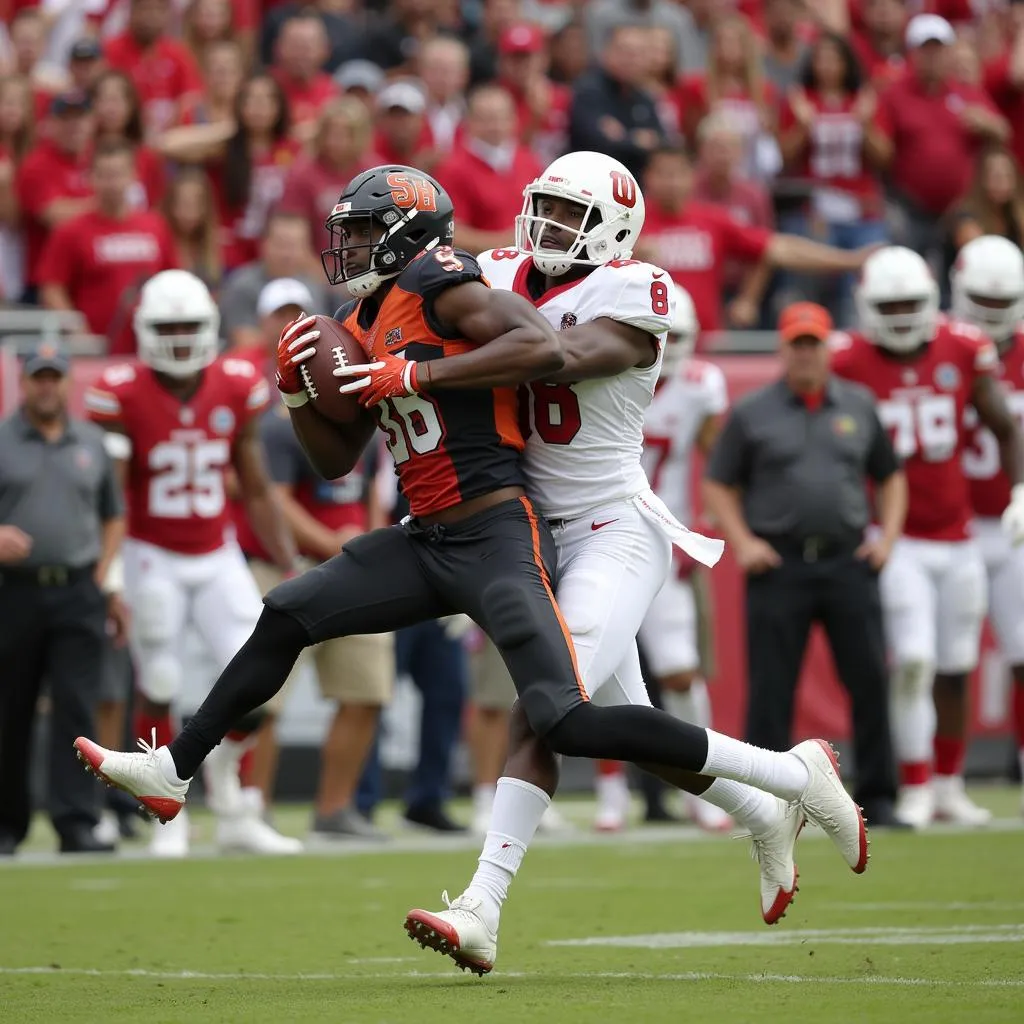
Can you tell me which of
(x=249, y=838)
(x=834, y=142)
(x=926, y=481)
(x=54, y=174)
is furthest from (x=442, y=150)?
(x=249, y=838)

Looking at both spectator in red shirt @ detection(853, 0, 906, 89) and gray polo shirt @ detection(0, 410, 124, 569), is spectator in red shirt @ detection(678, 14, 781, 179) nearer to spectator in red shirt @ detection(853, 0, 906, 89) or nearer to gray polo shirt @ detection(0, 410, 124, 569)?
spectator in red shirt @ detection(853, 0, 906, 89)

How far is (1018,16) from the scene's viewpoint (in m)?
14.5

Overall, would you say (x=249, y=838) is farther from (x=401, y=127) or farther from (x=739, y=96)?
(x=739, y=96)

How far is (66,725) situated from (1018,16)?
29.6ft

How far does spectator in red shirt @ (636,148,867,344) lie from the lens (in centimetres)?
1113

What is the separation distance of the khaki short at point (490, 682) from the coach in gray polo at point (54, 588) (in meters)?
1.81

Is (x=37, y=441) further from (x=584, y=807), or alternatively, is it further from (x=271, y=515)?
(x=584, y=807)

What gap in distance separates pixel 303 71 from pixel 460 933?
26.7 feet

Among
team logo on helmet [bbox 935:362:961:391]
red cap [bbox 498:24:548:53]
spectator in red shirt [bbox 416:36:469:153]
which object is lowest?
team logo on helmet [bbox 935:362:961:391]

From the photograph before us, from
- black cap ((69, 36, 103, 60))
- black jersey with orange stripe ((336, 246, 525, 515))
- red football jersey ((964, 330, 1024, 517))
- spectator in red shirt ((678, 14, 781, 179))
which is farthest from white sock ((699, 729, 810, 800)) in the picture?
spectator in red shirt ((678, 14, 781, 179))

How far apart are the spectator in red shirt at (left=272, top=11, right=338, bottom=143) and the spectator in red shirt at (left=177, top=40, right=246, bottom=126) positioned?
344 mm

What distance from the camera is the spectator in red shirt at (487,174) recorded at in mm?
11258

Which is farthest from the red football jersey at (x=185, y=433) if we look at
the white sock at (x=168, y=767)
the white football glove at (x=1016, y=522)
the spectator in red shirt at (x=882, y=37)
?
the spectator in red shirt at (x=882, y=37)

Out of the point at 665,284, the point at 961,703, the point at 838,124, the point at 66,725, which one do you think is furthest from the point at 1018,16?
the point at 665,284
